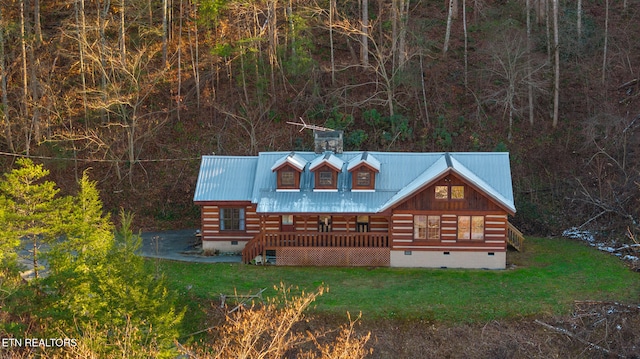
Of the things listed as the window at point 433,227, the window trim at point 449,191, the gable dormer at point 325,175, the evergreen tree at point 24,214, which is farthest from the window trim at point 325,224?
the evergreen tree at point 24,214

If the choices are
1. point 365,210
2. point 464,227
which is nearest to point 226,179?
point 365,210

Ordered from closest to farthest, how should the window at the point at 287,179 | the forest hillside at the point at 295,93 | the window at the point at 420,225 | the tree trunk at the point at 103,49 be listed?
the window at the point at 420,225, the window at the point at 287,179, the tree trunk at the point at 103,49, the forest hillside at the point at 295,93

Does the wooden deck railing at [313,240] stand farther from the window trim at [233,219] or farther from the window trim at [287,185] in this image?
the window trim at [287,185]

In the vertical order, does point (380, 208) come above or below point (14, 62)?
below

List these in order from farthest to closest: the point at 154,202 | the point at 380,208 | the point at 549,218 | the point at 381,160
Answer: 1. the point at 154,202
2. the point at 549,218
3. the point at 381,160
4. the point at 380,208

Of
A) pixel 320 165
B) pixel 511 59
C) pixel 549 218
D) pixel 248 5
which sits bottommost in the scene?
pixel 549 218

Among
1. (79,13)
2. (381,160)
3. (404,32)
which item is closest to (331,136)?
(381,160)

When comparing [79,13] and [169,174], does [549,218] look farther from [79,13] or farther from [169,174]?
[79,13]
